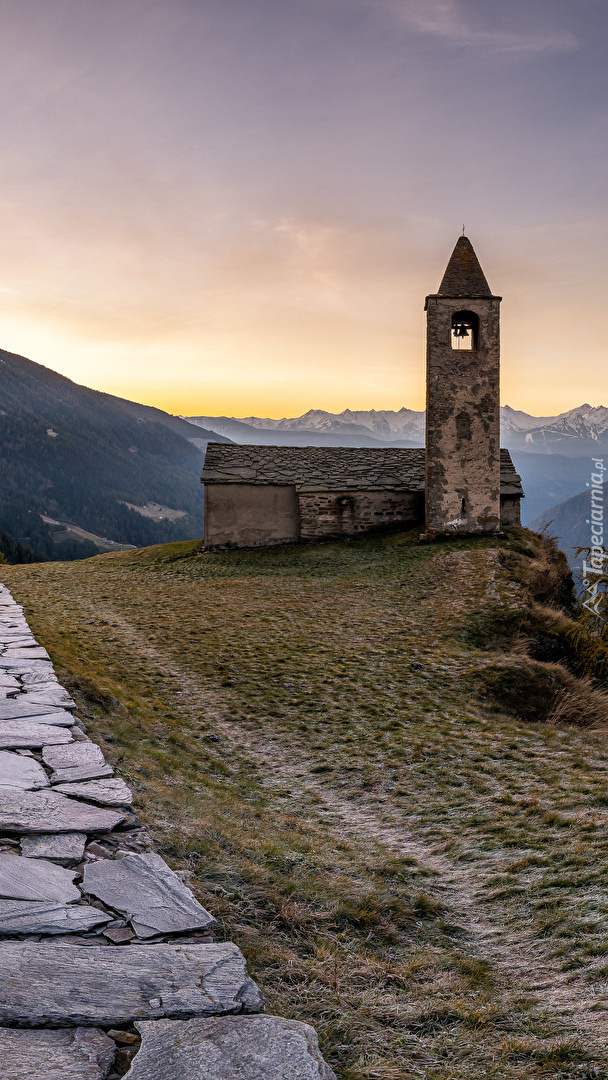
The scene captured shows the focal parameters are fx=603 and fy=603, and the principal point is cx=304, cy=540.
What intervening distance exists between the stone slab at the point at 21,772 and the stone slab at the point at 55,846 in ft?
2.16

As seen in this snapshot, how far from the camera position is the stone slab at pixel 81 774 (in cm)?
448

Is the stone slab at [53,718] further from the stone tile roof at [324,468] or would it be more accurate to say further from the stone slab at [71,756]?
the stone tile roof at [324,468]

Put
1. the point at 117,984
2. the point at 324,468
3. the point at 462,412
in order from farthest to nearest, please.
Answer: the point at 324,468, the point at 462,412, the point at 117,984

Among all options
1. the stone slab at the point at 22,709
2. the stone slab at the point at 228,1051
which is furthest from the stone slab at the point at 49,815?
the stone slab at the point at 228,1051

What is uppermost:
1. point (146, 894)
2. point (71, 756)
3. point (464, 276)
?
point (464, 276)

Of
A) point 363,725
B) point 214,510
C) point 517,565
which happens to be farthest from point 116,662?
point 214,510

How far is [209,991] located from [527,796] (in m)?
4.51

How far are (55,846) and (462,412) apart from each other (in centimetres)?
2110

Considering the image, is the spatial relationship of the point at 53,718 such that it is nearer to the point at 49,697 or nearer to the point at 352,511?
the point at 49,697

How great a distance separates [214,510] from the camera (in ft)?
82.8

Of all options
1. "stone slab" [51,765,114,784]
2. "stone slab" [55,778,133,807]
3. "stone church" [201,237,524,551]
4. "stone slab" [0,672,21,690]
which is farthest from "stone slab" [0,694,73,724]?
"stone church" [201,237,524,551]

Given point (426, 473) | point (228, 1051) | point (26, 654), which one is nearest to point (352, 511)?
point (426, 473)

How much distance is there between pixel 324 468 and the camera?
27328 mm

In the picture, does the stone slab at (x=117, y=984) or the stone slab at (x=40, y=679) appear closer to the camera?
the stone slab at (x=117, y=984)
